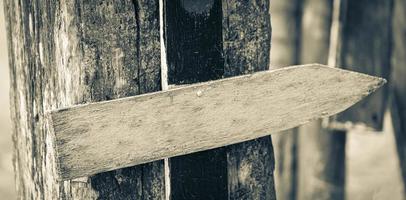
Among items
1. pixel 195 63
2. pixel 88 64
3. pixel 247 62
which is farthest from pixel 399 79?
pixel 88 64

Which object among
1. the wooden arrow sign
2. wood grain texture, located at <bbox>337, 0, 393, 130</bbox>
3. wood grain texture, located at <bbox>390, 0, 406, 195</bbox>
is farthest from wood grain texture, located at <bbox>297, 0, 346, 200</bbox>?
the wooden arrow sign

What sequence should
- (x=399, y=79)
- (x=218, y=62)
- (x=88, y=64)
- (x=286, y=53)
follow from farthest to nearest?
(x=286, y=53), (x=399, y=79), (x=218, y=62), (x=88, y=64)

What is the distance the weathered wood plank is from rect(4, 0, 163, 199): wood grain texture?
18 centimetres

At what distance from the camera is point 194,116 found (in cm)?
155

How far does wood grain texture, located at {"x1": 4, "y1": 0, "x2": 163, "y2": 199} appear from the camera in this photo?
1.50 metres

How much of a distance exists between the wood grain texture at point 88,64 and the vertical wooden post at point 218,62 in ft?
0.16

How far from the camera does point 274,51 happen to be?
3.36 m

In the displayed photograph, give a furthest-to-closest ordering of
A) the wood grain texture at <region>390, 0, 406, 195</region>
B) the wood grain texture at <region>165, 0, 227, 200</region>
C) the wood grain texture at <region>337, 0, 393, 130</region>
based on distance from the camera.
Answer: the wood grain texture at <region>390, 0, 406, 195</region>, the wood grain texture at <region>337, 0, 393, 130</region>, the wood grain texture at <region>165, 0, 227, 200</region>

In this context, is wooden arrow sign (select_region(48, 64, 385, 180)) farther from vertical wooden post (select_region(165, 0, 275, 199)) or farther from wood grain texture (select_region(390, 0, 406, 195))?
wood grain texture (select_region(390, 0, 406, 195))

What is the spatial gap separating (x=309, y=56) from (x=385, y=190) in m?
0.76

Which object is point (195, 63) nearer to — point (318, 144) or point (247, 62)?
point (247, 62)

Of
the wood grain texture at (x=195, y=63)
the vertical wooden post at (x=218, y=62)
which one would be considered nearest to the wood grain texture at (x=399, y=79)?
the vertical wooden post at (x=218, y=62)

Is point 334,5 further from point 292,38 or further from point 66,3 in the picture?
point 66,3

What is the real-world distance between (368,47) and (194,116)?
1736mm
